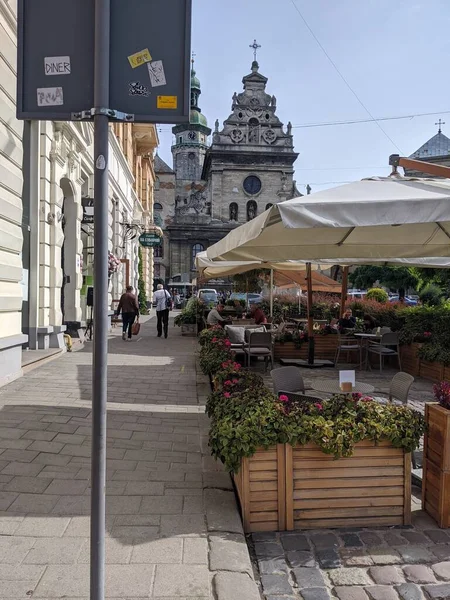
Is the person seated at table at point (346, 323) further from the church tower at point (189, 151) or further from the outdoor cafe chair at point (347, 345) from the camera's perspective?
the church tower at point (189, 151)

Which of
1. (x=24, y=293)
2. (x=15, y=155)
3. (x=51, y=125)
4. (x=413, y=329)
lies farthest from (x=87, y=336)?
(x=413, y=329)

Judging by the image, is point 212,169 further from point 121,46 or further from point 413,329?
point 121,46

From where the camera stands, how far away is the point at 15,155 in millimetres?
7711

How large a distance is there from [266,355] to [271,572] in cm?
711

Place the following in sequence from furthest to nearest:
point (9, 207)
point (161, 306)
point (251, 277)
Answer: point (251, 277) < point (161, 306) < point (9, 207)

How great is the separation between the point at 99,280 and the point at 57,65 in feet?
2.81

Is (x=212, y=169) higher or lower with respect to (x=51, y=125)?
higher

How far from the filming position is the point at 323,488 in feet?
11.5

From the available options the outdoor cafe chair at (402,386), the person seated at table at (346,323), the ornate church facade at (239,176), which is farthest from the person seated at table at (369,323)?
the ornate church facade at (239,176)

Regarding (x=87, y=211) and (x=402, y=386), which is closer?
(x=402, y=386)

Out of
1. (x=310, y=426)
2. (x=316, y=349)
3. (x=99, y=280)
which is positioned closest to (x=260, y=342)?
(x=316, y=349)

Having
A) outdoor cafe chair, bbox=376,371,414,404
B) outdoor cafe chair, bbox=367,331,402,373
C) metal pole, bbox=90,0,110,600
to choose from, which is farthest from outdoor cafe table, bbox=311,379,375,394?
outdoor cafe chair, bbox=367,331,402,373

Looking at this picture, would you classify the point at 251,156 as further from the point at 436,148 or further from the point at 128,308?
the point at 128,308

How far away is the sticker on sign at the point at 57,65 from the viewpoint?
6.49 ft
